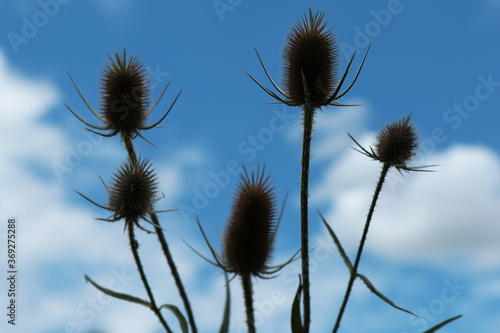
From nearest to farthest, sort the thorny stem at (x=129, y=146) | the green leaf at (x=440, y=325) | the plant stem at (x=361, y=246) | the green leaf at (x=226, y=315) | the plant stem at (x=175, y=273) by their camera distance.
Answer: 1. the green leaf at (x=440, y=325)
2. the plant stem at (x=361, y=246)
3. the plant stem at (x=175, y=273)
4. the green leaf at (x=226, y=315)
5. the thorny stem at (x=129, y=146)

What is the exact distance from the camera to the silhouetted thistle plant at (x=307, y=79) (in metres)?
5.54

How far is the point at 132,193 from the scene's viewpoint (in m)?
5.60

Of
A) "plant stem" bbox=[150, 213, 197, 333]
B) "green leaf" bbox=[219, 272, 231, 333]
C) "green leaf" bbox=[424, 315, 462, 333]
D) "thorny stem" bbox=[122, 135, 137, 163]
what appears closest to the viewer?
"green leaf" bbox=[424, 315, 462, 333]

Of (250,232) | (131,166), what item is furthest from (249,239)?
(131,166)

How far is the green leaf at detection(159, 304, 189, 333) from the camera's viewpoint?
5647mm

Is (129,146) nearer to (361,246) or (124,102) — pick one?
(124,102)

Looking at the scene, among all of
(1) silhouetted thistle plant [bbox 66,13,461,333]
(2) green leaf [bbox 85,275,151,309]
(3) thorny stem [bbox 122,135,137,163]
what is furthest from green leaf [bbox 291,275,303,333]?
(3) thorny stem [bbox 122,135,137,163]

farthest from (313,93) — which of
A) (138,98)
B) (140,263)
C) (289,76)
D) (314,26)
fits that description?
(140,263)

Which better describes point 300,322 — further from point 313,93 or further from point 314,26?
point 314,26

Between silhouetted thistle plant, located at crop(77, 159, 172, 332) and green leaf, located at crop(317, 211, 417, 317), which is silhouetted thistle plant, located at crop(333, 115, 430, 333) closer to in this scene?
green leaf, located at crop(317, 211, 417, 317)

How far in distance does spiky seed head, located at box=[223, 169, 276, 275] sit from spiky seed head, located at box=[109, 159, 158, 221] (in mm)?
1007

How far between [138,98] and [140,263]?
223 cm

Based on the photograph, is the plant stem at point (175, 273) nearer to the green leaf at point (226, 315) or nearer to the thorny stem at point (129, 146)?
the green leaf at point (226, 315)

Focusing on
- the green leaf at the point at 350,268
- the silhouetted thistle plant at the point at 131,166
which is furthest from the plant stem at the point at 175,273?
the green leaf at the point at 350,268
